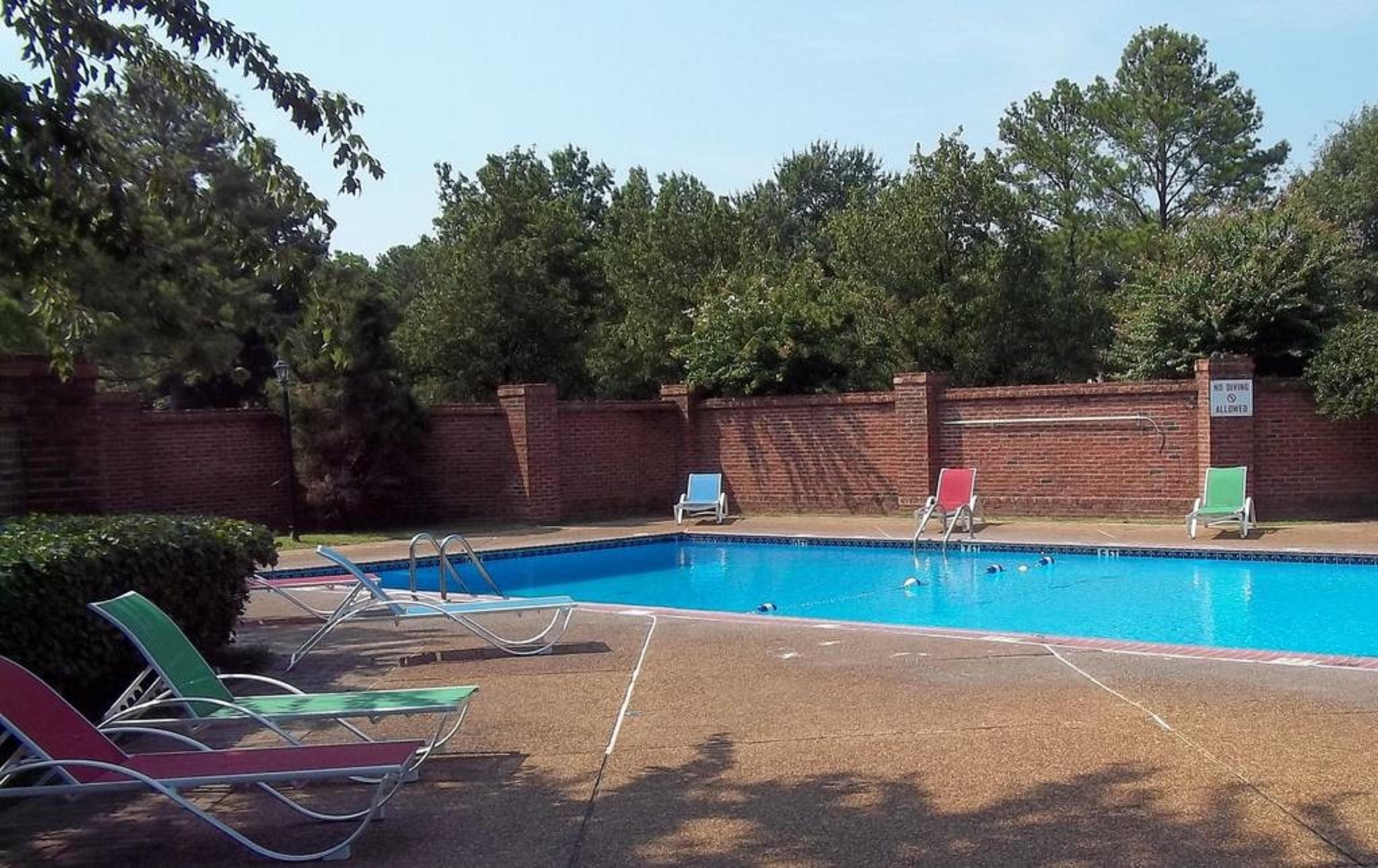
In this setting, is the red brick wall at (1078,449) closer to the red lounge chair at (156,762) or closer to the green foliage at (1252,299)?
the green foliage at (1252,299)

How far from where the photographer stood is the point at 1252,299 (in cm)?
1623

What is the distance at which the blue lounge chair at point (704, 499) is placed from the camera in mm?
19078

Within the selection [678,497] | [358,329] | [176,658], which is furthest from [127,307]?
[678,497]

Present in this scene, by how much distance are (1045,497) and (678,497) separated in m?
6.29

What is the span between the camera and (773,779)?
5.20 m

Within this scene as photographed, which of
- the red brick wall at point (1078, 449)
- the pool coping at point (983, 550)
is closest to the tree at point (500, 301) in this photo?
the pool coping at point (983, 550)

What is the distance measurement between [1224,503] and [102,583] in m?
13.0

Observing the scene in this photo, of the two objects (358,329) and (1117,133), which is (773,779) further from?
(1117,133)

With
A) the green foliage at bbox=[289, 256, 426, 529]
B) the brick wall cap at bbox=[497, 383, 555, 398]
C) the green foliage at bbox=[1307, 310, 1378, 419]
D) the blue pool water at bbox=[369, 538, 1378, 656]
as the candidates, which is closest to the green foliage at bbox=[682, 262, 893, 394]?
the brick wall cap at bbox=[497, 383, 555, 398]

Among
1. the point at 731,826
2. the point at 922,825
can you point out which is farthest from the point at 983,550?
the point at 731,826

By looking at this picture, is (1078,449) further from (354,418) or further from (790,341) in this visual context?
(354,418)

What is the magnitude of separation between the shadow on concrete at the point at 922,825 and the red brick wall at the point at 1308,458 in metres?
12.2

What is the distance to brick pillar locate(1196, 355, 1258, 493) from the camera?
15.7 meters

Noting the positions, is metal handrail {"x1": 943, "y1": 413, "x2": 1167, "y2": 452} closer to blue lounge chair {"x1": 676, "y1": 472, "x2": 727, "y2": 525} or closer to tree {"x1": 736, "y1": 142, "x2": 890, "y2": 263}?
blue lounge chair {"x1": 676, "y1": 472, "x2": 727, "y2": 525}
